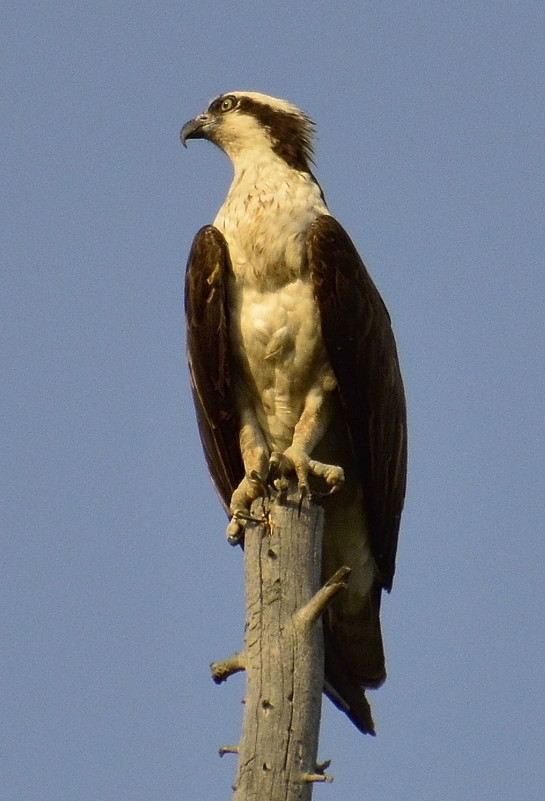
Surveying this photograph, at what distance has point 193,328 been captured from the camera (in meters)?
6.85

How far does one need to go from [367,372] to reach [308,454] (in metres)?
0.55

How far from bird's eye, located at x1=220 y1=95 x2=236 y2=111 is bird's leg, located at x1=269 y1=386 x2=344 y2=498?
1926 mm

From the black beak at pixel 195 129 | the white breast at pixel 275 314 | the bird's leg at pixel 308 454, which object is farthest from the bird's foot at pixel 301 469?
the black beak at pixel 195 129

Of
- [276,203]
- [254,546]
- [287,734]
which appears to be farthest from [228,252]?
[287,734]

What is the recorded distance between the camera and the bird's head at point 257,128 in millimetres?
7469

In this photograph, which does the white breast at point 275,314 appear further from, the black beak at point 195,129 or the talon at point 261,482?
the black beak at point 195,129

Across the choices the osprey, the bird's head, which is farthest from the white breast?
the bird's head

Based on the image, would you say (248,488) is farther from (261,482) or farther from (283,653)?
(283,653)

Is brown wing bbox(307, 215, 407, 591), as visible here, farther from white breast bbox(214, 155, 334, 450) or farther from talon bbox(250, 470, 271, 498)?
talon bbox(250, 470, 271, 498)

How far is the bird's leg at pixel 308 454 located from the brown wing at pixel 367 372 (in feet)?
0.40

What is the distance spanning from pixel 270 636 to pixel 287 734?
42cm

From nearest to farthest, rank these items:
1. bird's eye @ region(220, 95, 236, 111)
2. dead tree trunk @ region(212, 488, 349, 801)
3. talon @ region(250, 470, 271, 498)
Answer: dead tree trunk @ region(212, 488, 349, 801), talon @ region(250, 470, 271, 498), bird's eye @ region(220, 95, 236, 111)

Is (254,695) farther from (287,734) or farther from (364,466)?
(364,466)

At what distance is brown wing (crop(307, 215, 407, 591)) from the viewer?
6719 millimetres
